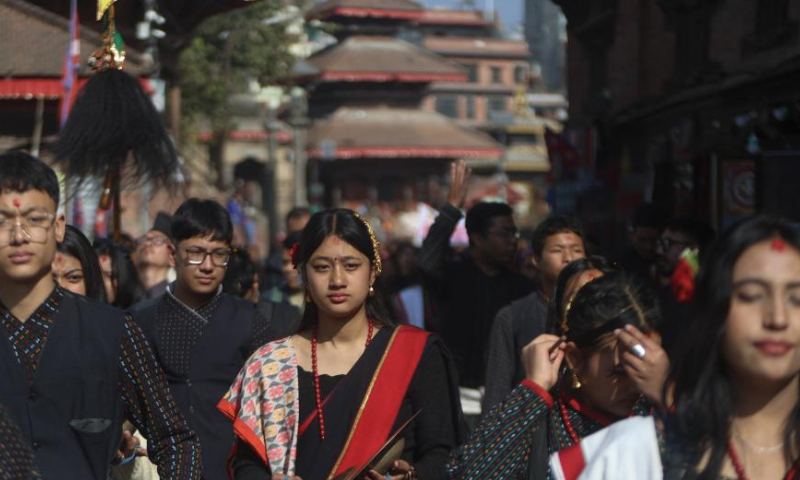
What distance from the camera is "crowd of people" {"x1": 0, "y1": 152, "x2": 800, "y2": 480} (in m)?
3.12

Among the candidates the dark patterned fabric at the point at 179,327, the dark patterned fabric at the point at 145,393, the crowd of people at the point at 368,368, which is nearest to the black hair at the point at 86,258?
the crowd of people at the point at 368,368

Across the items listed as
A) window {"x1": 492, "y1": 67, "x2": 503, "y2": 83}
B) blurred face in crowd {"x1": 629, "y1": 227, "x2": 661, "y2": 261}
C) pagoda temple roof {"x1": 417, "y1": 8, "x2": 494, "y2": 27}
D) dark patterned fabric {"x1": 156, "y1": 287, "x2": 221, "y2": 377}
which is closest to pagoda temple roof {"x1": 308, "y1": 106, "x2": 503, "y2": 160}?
window {"x1": 492, "y1": 67, "x2": 503, "y2": 83}

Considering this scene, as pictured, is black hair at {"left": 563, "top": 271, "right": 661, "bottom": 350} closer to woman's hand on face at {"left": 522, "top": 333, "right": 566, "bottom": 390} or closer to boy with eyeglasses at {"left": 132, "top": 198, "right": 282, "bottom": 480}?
woman's hand on face at {"left": 522, "top": 333, "right": 566, "bottom": 390}

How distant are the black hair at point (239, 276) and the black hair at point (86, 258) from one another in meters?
1.87

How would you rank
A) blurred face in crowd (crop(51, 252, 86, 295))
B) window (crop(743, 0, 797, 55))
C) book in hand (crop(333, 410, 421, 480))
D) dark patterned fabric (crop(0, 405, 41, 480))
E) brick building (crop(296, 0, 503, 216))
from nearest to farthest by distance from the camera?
dark patterned fabric (crop(0, 405, 41, 480)) → book in hand (crop(333, 410, 421, 480)) → blurred face in crowd (crop(51, 252, 86, 295)) → window (crop(743, 0, 797, 55)) → brick building (crop(296, 0, 503, 216))

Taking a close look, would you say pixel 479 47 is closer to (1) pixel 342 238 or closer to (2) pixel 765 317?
(1) pixel 342 238

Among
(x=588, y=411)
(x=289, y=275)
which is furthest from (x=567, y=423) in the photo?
(x=289, y=275)

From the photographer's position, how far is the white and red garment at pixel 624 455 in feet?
10.2

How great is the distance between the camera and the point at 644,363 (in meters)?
3.59

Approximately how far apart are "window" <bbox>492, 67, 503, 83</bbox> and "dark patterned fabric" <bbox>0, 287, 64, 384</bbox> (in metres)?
90.2

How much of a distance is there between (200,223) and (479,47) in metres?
86.8

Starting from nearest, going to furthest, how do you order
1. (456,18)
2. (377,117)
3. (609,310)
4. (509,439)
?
(509,439), (609,310), (377,117), (456,18)

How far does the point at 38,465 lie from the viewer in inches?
174

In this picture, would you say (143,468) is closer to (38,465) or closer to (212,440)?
(212,440)
